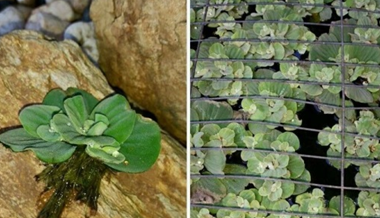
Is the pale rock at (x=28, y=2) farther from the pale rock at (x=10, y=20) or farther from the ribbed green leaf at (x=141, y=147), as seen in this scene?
the ribbed green leaf at (x=141, y=147)

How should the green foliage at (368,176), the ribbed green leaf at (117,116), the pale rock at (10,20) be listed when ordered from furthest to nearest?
the pale rock at (10,20) → the ribbed green leaf at (117,116) → the green foliage at (368,176)

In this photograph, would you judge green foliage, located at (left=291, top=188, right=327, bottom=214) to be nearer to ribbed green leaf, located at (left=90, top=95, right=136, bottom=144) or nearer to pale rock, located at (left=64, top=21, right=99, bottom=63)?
ribbed green leaf, located at (left=90, top=95, right=136, bottom=144)

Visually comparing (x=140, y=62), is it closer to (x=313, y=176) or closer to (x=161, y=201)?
(x=161, y=201)

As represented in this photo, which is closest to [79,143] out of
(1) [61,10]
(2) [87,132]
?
(2) [87,132]

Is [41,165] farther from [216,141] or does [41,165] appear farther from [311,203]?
[311,203]

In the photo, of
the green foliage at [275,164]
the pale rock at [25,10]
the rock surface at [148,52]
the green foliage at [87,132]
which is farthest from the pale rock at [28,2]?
Result: the green foliage at [275,164]
